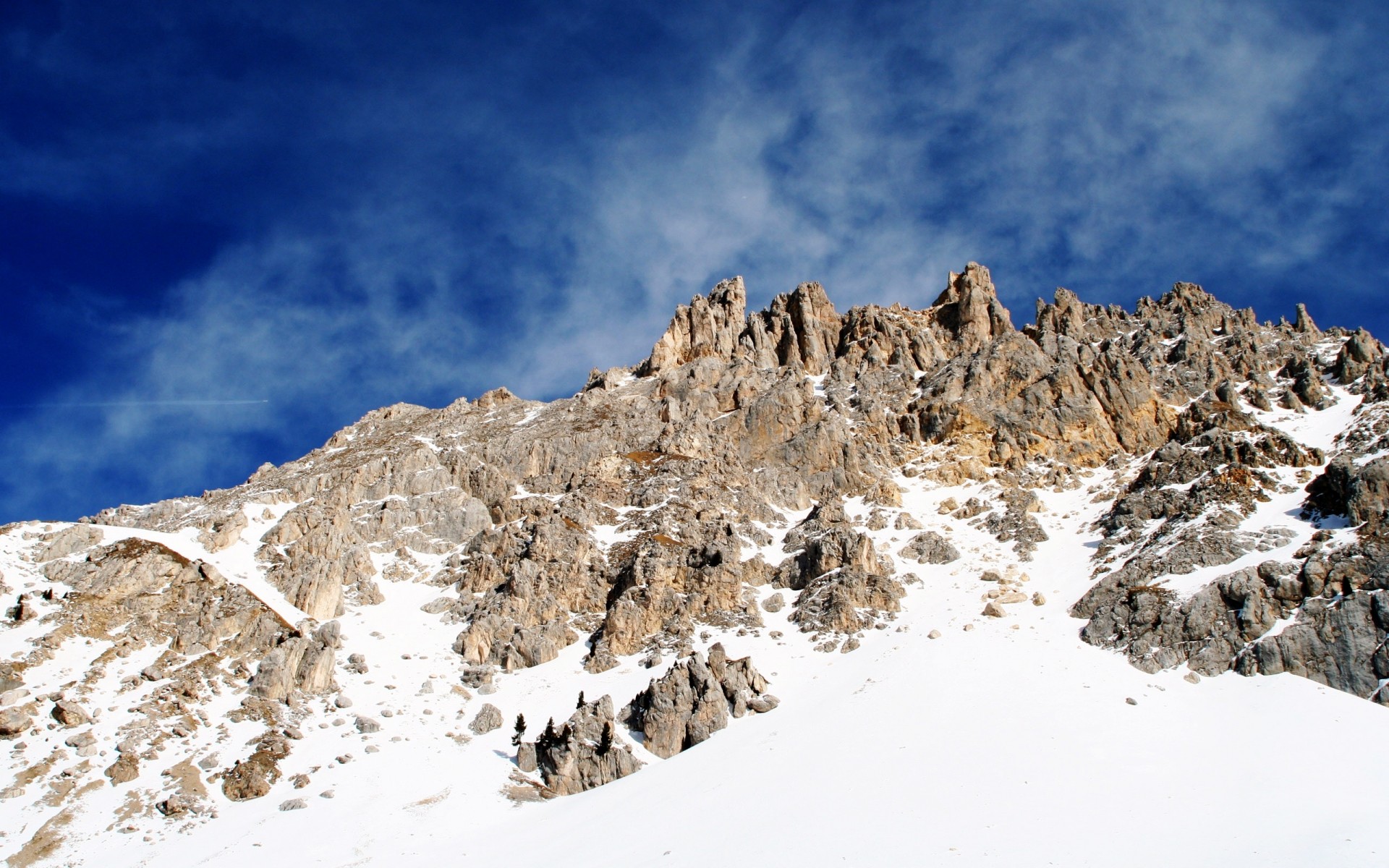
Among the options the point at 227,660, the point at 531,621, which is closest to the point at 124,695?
the point at 227,660

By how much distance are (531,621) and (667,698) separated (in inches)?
707

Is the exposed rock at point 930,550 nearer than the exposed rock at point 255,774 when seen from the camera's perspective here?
No

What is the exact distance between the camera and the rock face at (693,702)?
1583 inches

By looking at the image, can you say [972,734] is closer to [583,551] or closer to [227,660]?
[583,551]

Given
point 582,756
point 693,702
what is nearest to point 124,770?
point 582,756

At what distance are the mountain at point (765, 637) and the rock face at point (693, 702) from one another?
241mm

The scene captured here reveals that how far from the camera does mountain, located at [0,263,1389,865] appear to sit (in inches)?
1118

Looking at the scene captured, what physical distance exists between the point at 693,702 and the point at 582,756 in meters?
7.00

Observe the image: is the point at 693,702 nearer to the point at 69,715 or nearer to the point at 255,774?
the point at 255,774

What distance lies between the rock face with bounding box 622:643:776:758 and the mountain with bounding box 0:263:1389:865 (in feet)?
0.79

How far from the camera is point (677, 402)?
9256 centimetres

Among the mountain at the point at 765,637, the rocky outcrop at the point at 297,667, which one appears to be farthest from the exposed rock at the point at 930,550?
the rocky outcrop at the point at 297,667

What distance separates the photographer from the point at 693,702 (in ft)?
136

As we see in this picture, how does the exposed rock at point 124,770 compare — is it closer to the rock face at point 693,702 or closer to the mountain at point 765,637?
the mountain at point 765,637
